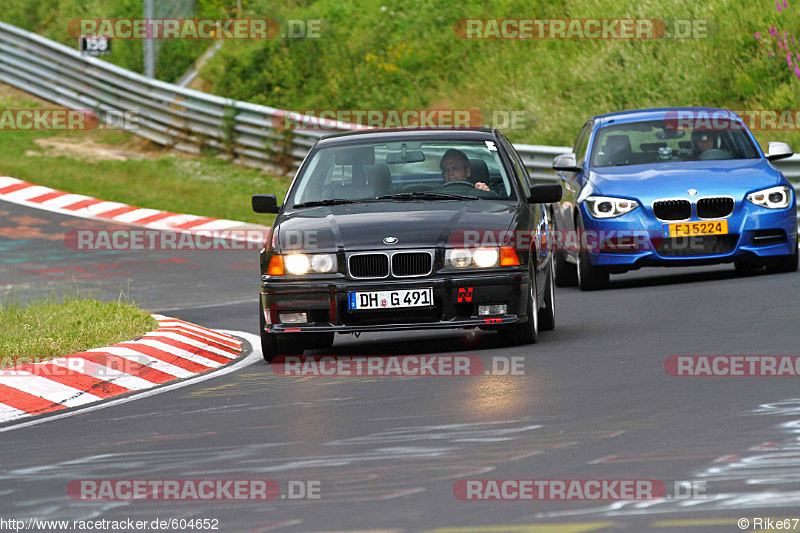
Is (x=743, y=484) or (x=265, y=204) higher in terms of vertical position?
(x=265, y=204)

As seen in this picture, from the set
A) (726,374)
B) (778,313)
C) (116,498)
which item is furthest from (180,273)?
(116,498)

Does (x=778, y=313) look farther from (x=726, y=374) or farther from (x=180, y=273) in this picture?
(x=180, y=273)

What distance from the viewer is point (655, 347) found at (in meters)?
10.1

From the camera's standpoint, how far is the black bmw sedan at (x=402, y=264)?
9.98m

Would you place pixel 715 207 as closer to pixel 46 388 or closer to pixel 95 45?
pixel 46 388

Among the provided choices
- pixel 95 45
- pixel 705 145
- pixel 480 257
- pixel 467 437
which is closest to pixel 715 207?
pixel 705 145

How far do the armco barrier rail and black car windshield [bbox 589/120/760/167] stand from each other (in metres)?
9.83

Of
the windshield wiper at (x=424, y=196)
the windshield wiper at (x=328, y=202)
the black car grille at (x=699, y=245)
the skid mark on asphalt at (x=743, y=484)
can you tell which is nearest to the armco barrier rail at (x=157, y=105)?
the black car grille at (x=699, y=245)

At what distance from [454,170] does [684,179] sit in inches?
147

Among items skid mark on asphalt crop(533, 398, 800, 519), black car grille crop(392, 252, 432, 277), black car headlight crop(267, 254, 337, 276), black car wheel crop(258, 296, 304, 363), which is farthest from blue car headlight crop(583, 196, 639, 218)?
skid mark on asphalt crop(533, 398, 800, 519)

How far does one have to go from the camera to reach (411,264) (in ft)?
32.8

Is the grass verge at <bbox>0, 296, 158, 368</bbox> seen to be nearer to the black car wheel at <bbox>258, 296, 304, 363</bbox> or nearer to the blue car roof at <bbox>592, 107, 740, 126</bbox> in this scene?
the black car wheel at <bbox>258, 296, 304, 363</bbox>

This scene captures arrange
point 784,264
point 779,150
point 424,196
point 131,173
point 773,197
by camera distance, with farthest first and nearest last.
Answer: point 131,173 → point 779,150 → point 784,264 → point 773,197 → point 424,196

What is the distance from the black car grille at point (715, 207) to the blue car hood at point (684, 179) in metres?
0.06
